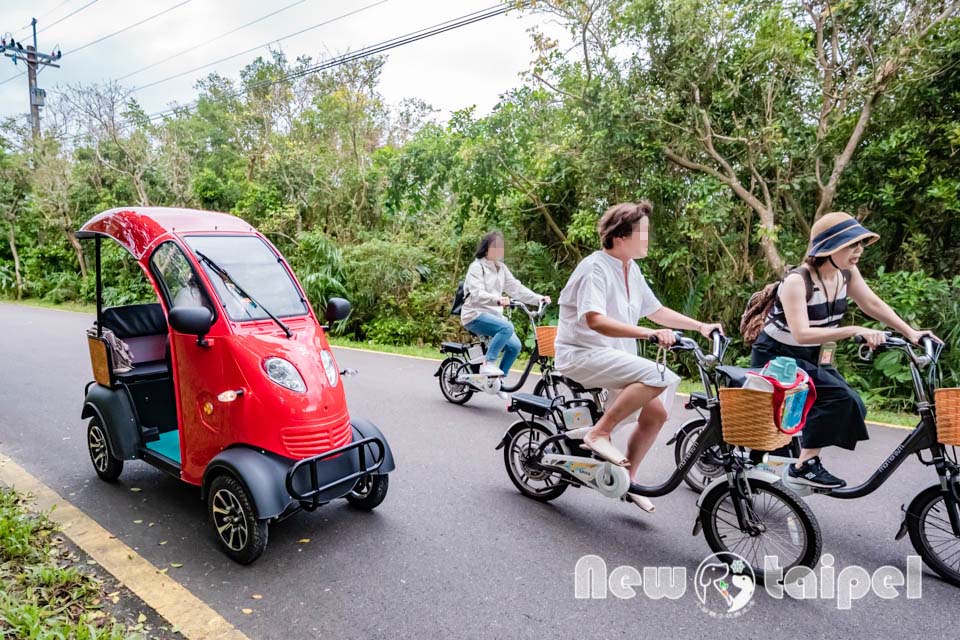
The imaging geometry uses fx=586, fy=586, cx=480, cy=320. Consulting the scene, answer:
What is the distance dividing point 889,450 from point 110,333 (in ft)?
21.0

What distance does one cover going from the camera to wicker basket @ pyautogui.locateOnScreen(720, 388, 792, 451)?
2867 millimetres

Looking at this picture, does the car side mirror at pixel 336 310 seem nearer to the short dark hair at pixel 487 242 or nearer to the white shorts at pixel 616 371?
the white shorts at pixel 616 371

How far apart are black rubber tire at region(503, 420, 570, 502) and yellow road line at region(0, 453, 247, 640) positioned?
82.5 inches

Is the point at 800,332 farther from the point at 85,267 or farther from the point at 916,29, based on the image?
→ the point at 85,267

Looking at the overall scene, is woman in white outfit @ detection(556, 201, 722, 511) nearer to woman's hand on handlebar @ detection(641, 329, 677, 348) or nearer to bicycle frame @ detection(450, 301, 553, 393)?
woman's hand on handlebar @ detection(641, 329, 677, 348)

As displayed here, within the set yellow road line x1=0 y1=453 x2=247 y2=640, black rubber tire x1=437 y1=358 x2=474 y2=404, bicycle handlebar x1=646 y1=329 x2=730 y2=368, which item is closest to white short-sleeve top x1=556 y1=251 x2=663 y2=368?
bicycle handlebar x1=646 y1=329 x2=730 y2=368

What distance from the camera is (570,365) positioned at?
3516mm

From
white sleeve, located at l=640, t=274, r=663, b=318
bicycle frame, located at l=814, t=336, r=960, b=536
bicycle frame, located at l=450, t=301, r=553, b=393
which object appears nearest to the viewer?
bicycle frame, located at l=814, t=336, r=960, b=536

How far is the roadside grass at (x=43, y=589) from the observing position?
8.32ft

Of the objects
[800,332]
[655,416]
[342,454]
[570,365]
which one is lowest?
[342,454]

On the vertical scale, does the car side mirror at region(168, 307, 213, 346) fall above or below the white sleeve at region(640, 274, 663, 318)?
below

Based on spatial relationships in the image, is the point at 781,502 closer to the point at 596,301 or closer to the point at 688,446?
the point at 688,446

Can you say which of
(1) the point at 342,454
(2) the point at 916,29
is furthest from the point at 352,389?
(2) the point at 916,29

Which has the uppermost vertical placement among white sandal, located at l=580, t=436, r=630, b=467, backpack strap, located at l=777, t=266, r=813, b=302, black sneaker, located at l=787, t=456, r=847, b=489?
backpack strap, located at l=777, t=266, r=813, b=302
